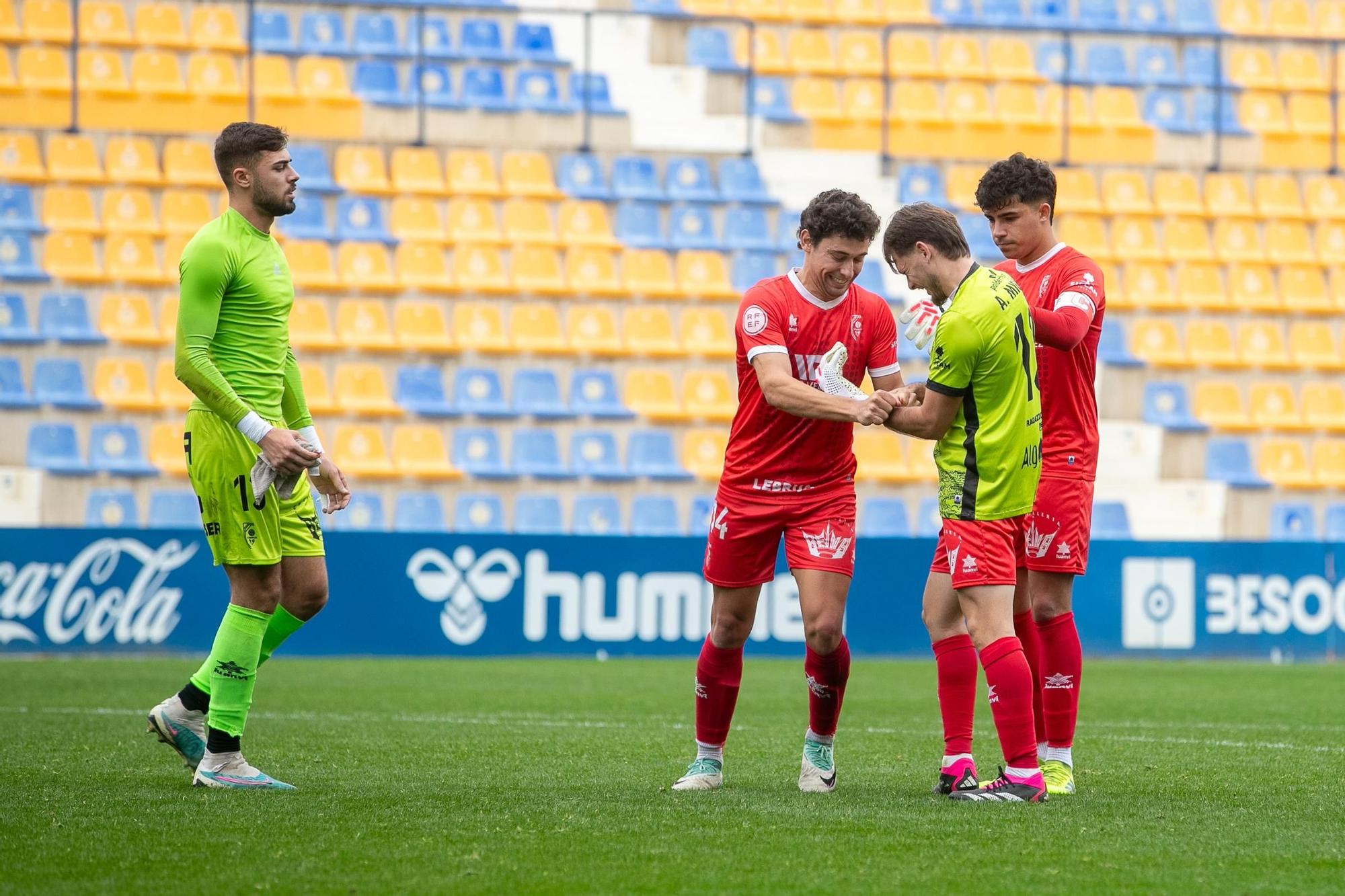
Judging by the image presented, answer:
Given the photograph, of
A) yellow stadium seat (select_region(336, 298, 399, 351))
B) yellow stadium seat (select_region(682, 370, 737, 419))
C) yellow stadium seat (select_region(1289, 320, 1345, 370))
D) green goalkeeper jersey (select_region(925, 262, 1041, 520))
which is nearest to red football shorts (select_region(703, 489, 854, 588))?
green goalkeeper jersey (select_region(925, 262, 1041, 520))

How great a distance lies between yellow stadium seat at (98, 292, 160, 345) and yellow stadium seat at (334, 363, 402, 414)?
1.59 meters

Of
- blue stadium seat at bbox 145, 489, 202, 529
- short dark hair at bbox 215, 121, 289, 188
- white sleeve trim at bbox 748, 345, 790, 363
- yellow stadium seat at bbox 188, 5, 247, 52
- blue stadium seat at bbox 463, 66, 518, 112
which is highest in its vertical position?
yellow stadium seat at bbox 188, 5, 247, 52

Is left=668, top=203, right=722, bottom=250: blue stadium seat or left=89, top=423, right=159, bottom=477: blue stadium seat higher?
left=668, top=203, right=722, bottom=250: blue stadium seat

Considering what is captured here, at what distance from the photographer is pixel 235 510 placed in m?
5.56

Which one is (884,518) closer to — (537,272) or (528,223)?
(537,272)

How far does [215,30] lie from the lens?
56.4 ft

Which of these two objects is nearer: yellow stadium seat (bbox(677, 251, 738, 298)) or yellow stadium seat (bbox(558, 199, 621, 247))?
yellow stadium seat (bbox(677, 251, 738, 298))

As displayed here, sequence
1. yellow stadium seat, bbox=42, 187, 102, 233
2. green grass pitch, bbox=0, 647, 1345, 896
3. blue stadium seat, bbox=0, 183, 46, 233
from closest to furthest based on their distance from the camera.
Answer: green grass pitch, bbox=0, 647, 1345, 896
blue stadium seat, bbox=0, 183, 46, 233
yellow stadium seat, bbox=42, 187, 102, 233

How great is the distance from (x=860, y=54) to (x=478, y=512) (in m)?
7.21

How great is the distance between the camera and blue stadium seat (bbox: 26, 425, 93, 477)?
46.9 feet

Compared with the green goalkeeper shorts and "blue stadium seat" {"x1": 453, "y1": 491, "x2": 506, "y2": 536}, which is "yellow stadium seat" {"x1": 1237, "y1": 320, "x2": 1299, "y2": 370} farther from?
the green goalkeeper shorts

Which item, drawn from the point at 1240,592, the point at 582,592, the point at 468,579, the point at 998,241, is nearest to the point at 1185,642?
the point at 1240,592

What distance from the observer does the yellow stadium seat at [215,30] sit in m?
17.0

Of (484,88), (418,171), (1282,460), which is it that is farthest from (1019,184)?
(484,88)
